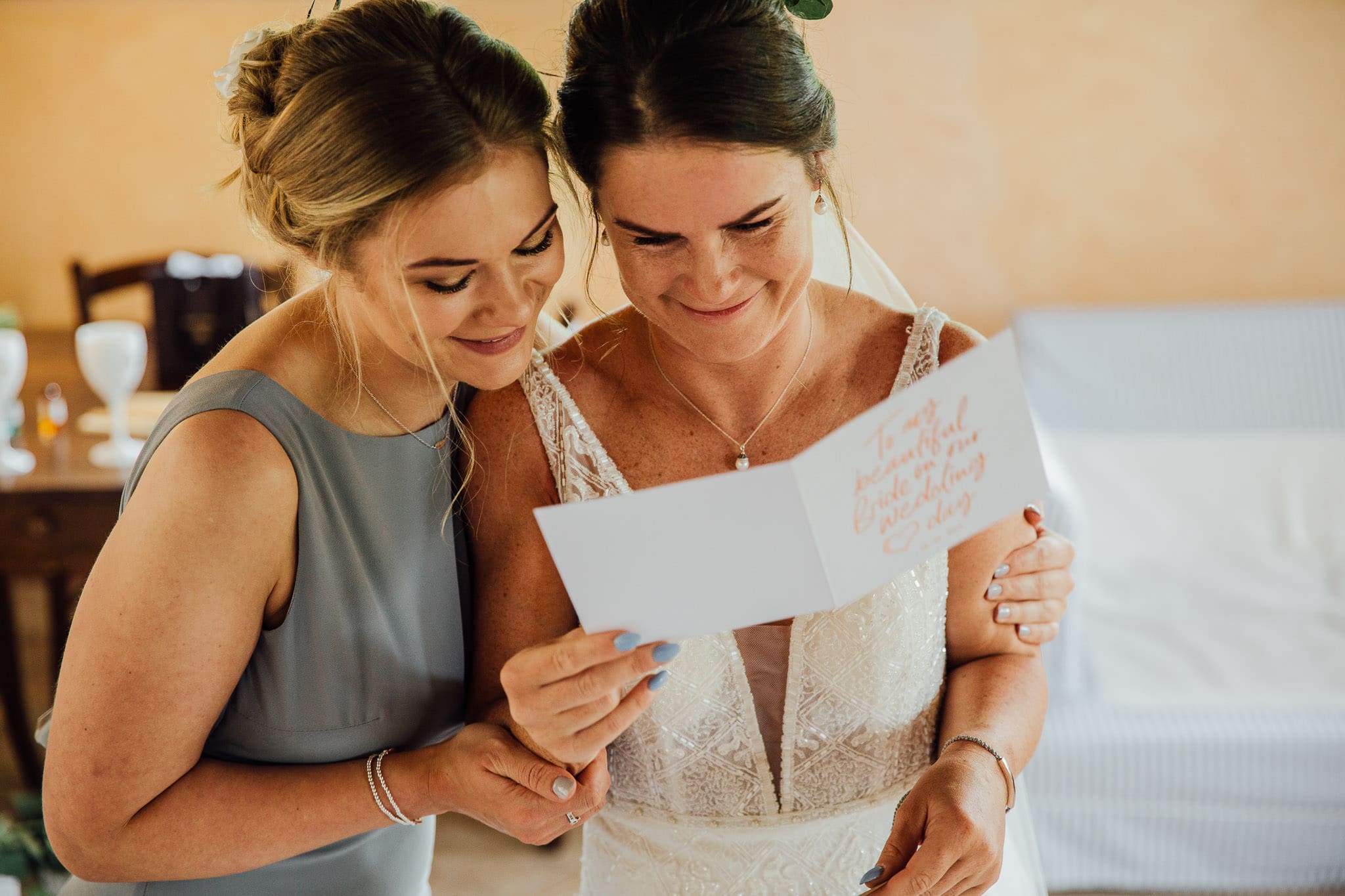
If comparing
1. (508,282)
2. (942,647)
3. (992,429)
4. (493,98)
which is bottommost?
(942,647)

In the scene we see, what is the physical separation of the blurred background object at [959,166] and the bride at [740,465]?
1.86m

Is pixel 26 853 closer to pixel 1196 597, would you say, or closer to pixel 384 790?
pixel 384 790

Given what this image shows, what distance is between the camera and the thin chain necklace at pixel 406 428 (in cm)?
112

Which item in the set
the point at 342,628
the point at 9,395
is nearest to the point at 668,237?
the point at 342,628

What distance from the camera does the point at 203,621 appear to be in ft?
3.19

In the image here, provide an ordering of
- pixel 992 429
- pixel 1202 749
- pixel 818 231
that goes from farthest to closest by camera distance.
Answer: pixel 1202 749, pixel 818 231, pixel 992 429

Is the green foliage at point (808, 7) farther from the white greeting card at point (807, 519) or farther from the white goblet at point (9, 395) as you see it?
the white goblet at point (9, 395)

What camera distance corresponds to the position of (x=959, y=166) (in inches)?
154

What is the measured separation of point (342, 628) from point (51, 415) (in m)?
2.03

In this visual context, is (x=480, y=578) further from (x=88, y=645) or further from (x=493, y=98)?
(x=493, y=98)

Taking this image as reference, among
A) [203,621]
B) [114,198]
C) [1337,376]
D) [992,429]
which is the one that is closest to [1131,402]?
[1337,376]

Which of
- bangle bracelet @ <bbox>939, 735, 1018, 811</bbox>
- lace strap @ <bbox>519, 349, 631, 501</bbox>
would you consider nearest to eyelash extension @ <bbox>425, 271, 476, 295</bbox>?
lace strap @ <bbox>519, 349, 631, 501</bbox>

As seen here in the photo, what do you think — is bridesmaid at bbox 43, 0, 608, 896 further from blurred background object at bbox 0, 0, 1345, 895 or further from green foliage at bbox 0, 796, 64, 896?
blurred background object at bbox 0, 0, 1345, 895

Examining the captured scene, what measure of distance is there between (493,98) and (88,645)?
57 cm
